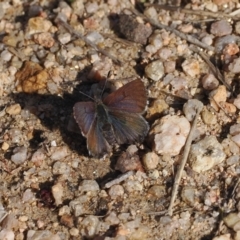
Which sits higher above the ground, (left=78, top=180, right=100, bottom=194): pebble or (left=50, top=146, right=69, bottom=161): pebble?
(left=50, top=146, right=69, bottom=161): pebble

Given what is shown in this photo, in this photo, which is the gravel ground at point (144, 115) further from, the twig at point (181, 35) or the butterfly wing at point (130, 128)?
the butterfly wing at point (130, 128)

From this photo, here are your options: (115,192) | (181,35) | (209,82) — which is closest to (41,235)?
(115,192)

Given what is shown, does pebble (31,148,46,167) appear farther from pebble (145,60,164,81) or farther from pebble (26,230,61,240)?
pebble (145,60,164,81)

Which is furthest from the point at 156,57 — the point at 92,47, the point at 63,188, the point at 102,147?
the point at 63,188

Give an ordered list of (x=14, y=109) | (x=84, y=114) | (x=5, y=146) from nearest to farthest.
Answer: (x=84, y=114) < (x=5, y=146) < (x=14, y=109)

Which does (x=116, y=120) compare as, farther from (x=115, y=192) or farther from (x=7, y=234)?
(x=7, y=234)

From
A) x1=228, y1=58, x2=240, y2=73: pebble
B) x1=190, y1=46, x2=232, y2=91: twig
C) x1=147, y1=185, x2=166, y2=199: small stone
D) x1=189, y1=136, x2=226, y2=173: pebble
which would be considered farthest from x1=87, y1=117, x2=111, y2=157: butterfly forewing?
x1=228, y1=58, x2=240, y2=73: pebble
